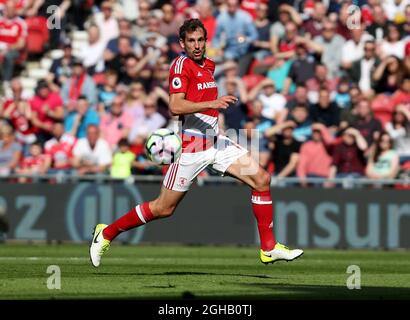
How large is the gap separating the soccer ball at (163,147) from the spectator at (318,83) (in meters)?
9.94

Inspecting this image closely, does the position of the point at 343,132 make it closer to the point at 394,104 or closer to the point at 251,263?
the point at 394,104

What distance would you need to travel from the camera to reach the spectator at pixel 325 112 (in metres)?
22.4

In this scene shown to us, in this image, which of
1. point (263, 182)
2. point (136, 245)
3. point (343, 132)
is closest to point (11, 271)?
point (263, 182)

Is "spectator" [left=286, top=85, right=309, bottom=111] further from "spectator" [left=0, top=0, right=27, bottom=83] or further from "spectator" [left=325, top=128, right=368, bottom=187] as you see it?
"spectator" [left=0, top=0, right=27, bottom=83]

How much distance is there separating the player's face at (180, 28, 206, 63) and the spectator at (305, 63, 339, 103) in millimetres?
9684

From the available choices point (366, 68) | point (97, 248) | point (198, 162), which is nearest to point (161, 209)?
point (198, 162)

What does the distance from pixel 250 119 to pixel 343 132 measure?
6.27 ft

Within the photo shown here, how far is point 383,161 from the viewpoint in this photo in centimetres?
2133

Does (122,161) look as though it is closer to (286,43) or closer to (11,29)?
(286,43)

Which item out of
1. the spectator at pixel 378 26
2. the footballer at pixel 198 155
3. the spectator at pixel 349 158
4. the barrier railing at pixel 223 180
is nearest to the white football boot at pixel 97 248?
the footballer at pixel 198 155

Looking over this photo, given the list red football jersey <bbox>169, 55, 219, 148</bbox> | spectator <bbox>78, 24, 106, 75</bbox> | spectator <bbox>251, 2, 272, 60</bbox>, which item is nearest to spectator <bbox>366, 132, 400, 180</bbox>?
spectator <bbox>251, 2, 272, 60</bbox>

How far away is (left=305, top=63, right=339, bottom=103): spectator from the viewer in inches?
900

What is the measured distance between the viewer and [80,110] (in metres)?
23.4

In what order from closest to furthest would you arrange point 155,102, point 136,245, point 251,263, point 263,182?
point 263,182 → point 251,263 → point 136,245 → point 155,102
